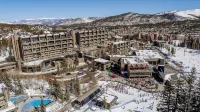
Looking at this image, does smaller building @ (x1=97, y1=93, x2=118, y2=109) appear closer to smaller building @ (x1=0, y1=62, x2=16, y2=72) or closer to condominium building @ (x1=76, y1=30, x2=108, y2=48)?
smaller building @ (x1=0, y1=62, x2=16, y2=72)

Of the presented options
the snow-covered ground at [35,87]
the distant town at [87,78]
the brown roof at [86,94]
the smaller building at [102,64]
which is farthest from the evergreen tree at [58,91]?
the smaller building at [102,64]

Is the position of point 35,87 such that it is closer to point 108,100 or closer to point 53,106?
point 53,106

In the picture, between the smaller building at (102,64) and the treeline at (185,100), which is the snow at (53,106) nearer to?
the treeline at (185,100)

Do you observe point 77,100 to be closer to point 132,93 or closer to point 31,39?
point 132,93

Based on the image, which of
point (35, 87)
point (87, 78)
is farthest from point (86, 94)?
point (35, 87)

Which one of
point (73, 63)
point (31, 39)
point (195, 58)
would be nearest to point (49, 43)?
point (31, 39)

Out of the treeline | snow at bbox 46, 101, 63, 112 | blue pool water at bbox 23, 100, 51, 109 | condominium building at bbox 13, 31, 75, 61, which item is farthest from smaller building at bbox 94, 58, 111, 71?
the treeline
